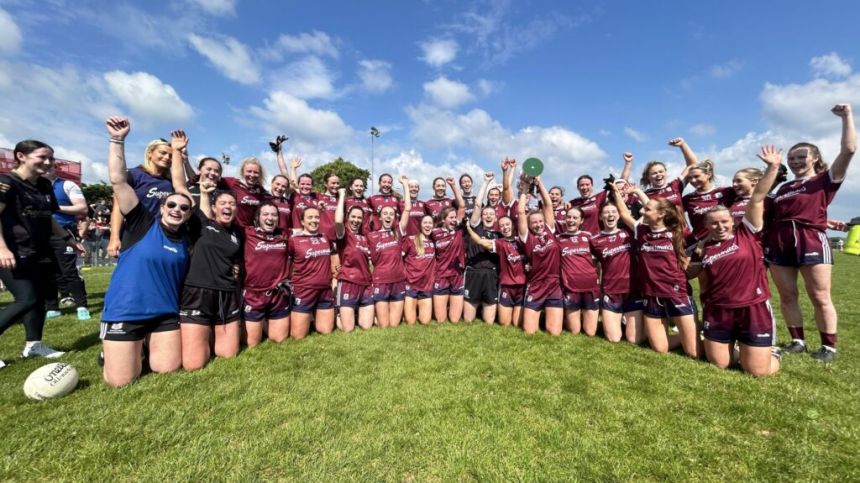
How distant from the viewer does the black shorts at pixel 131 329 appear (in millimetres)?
4105

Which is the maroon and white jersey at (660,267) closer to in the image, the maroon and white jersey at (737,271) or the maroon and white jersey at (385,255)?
the maroon and white jersey at (737,271)

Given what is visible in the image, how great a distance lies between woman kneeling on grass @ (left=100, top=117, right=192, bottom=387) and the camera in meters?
4.08

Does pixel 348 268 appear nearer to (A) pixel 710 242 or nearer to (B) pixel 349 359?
(B) pixel 349 359

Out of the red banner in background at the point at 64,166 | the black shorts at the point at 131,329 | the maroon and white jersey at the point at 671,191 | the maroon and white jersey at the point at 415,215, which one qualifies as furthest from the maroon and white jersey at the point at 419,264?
the red banner in background at the point at 64,166

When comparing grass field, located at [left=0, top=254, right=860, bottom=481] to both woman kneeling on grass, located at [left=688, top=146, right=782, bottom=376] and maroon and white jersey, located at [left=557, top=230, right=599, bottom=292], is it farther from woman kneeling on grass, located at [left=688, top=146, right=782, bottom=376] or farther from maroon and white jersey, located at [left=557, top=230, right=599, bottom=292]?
maroon and white jersey, located at [left=557, top=230, right=599, bottom=292]

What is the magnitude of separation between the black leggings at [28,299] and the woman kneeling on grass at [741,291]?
8925mm

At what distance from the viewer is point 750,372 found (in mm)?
4465

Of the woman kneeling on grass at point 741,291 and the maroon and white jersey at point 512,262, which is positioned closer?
the woman kneeling on grass at point 741,291

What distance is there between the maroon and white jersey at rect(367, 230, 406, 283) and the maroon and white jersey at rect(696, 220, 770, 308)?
4.79 metres

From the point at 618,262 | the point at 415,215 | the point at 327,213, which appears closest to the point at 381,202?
the point at 415,215

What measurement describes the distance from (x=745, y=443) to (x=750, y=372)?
6.28ft

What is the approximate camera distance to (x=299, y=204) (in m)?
Answer: 8.04

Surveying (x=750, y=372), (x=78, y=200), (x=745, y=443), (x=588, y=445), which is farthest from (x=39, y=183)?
(x=750, y=372)

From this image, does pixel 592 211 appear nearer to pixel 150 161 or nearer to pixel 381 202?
pixel 381 202
